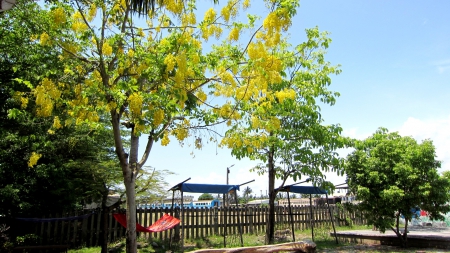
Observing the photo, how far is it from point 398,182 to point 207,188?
14.7 feet

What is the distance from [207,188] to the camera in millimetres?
8773

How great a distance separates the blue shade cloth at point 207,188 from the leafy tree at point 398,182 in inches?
125

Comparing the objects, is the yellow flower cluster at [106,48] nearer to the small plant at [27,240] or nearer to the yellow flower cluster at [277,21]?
the yellow flower cluster at [277,21]

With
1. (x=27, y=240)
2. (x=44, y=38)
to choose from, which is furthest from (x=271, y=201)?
(x=44, y=38)

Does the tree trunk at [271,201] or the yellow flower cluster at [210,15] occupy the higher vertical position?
the yellow flower cluster at [210,15]

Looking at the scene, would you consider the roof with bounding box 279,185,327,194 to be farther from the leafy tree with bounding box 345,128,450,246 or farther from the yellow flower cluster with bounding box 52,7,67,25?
the yellow flower cluster with bounding box 52,7,67,25

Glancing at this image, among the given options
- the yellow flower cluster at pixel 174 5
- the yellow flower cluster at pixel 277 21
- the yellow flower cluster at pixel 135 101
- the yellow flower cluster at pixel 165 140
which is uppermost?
the yellow flower cluster at pixel 174 5

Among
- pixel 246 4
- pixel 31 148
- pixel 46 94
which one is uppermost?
pixel 246 4

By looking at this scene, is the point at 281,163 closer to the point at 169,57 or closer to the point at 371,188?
the point at 371,188

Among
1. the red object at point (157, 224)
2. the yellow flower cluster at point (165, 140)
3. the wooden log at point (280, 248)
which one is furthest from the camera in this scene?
the red object at point (157, 224)

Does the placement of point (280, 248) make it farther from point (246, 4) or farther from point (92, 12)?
point (92, 12)

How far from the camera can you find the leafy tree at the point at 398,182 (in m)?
7.63

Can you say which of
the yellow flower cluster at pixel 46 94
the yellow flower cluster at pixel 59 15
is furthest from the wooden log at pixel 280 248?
the yellow flower cluster at pixel 59 15

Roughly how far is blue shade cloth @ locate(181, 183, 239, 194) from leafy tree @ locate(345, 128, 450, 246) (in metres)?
3.18
